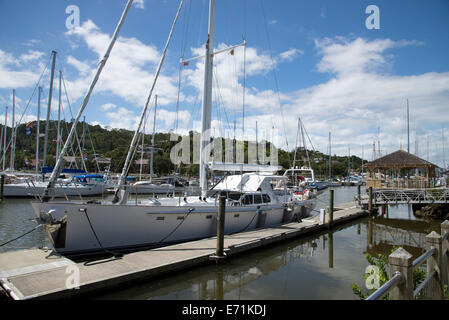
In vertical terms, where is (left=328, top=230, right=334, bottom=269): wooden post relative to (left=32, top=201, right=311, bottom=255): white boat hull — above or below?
below

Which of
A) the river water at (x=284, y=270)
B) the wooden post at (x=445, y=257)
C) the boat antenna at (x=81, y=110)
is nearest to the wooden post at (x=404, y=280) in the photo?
the wooden post at (x=445, y=257)

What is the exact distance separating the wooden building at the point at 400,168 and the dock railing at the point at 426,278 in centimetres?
2090

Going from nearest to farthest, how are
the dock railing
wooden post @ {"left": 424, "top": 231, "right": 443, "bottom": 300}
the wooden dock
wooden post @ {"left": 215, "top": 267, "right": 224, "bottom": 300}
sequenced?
the dock railing → wooden post @ {"left": 424, "top": 231, "right": 443, "bottom": 300} → the wooden dock → wooden post @ {"left": 215, "top": 267, "right": 224, "bottom": 300}

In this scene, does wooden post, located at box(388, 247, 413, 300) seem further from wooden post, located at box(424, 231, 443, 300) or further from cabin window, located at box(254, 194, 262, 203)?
cabin window, located at box(254, 194, 262, 203)

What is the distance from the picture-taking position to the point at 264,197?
1543 centimetres

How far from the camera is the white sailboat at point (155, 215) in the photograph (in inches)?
368

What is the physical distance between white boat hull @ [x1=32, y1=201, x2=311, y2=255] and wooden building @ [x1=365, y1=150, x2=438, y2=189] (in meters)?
17.9

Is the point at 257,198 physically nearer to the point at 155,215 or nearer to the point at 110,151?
the point at 155,215

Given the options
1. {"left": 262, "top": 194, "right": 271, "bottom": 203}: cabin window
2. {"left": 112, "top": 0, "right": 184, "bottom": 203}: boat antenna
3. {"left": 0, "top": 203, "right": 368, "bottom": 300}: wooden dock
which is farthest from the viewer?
{"left": 262, "top": 194, "right": 271, "bottom": 203}: cabin window

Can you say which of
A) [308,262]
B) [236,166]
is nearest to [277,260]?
[308,262]

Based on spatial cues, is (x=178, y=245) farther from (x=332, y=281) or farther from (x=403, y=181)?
(x=403, y=181)

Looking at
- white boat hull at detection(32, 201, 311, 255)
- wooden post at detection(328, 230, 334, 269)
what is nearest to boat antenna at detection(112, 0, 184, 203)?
white boat hull at detection(32, 201, 311, 255)

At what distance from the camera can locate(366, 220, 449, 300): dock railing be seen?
339cm

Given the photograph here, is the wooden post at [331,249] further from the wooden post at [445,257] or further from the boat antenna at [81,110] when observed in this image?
the boat antenna at [81,110]
